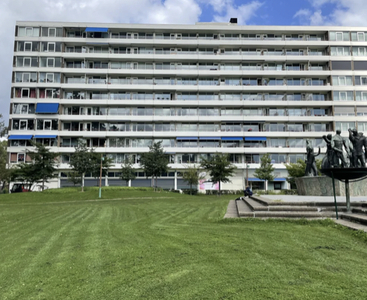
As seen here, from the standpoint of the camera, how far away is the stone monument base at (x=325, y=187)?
56.7 ft

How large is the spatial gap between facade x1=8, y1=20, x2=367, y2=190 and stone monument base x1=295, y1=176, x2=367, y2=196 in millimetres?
34994

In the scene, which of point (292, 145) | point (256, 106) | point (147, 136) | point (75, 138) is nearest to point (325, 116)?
point (292, 145)

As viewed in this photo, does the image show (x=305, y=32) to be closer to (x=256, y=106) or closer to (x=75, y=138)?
(x=256, y=106)

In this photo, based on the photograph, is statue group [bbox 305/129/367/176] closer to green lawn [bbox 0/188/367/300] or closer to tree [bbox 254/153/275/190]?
green lawn [bbox 0/188/367/300]

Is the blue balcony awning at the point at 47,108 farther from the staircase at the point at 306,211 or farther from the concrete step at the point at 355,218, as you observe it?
the concrete step at the point at 355,218

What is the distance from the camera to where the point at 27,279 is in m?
5.11

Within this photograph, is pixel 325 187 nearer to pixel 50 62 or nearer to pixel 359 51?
pixel 359 51

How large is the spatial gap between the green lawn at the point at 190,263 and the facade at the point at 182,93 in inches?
1783

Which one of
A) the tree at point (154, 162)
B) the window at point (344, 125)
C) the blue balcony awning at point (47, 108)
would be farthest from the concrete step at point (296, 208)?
the window at point (344, 125)

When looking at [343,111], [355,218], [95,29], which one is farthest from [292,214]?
[95,29]

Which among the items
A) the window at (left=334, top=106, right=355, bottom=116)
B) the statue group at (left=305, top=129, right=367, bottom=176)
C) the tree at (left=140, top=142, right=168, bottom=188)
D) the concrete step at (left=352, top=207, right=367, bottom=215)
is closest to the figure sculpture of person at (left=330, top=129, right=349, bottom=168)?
the statue group at (left=305, top=129, right=367, bottom=176)

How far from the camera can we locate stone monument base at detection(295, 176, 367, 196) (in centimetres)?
1728

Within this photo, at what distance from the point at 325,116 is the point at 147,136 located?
32223mm

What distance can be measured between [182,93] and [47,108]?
24.1 metres
